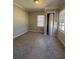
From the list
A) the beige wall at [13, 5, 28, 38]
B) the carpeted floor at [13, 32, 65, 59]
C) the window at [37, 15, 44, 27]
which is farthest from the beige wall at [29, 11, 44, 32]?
the carpeted floor at [13, 32, 65, 59]

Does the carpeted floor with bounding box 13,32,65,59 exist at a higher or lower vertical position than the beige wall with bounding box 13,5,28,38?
lower

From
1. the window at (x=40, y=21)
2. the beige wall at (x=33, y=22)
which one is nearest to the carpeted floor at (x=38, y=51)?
the window at (x=40, y=21)

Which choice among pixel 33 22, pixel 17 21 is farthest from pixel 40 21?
pixel 17 21

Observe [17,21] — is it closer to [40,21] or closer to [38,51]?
[38,51]

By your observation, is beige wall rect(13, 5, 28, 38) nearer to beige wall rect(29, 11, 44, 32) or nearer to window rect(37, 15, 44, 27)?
beige wall rect(29, 11, 44, 32)

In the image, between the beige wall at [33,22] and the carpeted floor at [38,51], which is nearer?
the carpeted floor at [38,51]

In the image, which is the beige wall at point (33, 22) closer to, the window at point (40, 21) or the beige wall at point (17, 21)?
the window at point (40, 21)
